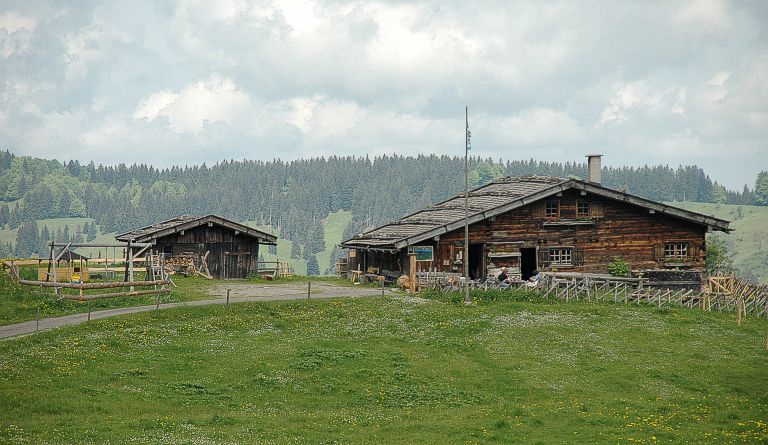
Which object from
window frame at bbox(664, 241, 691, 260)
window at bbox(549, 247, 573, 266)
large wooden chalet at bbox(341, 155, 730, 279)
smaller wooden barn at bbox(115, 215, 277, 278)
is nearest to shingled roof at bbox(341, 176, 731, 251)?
large wooden chalet at bbox(341, 155, 730, 279)

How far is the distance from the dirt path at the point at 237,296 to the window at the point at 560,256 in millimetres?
11655

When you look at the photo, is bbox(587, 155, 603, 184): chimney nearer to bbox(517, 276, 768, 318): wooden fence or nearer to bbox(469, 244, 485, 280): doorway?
bbox(469, 244, 485, 280): doorway

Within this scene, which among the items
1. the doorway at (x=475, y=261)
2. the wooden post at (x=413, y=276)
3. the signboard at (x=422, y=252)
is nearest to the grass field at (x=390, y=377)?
the wooden post at (x=413, y=276)

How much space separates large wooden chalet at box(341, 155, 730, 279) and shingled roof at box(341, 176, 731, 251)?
75 millimetres

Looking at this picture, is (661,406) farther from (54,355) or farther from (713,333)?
(54,355)

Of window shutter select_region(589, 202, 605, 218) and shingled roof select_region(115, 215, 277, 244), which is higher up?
window shutter select_region(589, 202, 605, 218)

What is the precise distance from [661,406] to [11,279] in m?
35.5

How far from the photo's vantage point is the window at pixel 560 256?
5500 cm

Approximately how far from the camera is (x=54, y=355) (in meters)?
30.6

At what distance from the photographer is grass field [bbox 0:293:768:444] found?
78.6ft

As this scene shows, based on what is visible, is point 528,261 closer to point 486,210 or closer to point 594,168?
point 594,168

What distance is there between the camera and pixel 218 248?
6350cm

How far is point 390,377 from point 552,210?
88.9 feet

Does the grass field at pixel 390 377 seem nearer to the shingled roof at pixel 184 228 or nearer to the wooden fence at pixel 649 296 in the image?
the wooden fence at pixel 649 296
